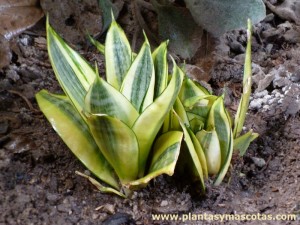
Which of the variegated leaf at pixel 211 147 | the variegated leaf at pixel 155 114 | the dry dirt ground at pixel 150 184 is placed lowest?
the dry dirt ground at pixel 150 184

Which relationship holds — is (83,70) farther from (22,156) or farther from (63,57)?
(22,156)

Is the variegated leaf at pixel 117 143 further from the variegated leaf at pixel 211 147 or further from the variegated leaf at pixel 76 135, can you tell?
the variegated leaf at pixel 211 147

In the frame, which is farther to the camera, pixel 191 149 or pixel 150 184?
pixel 150 184

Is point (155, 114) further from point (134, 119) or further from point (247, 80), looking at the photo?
point (247, 80)

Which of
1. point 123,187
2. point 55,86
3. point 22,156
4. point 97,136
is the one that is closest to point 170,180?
point 123,187

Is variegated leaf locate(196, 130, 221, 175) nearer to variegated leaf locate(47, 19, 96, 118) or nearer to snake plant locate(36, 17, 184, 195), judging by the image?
snake plant locate(36, 17, 184, 195)

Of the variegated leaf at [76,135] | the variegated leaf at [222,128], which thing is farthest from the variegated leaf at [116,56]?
the variegated leaf at [222,128]

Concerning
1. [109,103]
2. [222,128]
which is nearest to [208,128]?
[222,128]
